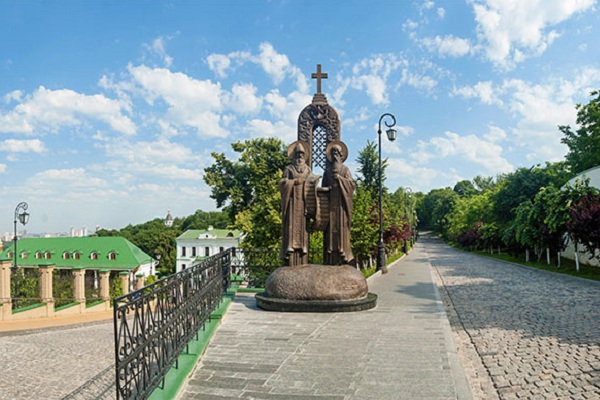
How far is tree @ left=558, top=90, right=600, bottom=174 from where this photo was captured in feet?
105

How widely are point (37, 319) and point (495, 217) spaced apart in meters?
32.7

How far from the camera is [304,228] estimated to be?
29.2 feet

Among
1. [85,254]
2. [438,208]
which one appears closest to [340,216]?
[85,254]

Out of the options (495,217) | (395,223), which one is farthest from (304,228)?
(495,217)

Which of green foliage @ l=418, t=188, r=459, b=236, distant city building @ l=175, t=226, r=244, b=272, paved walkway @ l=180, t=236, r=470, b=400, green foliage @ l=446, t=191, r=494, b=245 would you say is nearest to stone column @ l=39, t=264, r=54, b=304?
paved walkway @ l=180, t=236, r=470, b=400

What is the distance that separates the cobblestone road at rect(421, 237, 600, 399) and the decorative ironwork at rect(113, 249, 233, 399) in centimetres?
346

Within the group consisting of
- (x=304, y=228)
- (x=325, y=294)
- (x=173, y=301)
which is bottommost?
(x=325, y=294)

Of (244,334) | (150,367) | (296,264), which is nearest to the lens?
(150,367)

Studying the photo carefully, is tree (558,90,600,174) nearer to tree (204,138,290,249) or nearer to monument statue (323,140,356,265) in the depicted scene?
tree (204,138,290,249)

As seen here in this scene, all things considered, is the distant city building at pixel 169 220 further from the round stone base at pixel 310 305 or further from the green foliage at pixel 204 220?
the round stone base at pixel 310 305

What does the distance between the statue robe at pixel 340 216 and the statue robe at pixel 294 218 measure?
52 cm

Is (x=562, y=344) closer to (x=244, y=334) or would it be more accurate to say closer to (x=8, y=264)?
(x=244, y=334)

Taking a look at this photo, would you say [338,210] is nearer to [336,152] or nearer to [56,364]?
[336,152]

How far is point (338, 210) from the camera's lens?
8.87 meters
